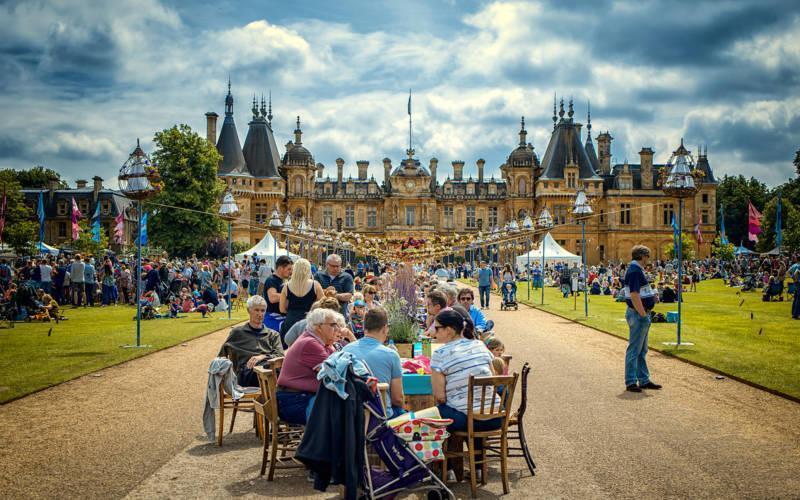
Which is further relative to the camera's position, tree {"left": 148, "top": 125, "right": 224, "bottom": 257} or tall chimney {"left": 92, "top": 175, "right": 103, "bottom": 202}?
tall chimney {"left": 92, "top": 175, "right": 103, "bottom": 202}

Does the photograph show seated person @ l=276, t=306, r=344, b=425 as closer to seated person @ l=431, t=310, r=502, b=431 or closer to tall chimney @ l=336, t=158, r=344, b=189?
Answer: seated person @ l=431, t=310, r=502, b=431

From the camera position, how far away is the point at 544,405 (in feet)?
25.5

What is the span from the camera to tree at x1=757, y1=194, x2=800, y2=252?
4525cm

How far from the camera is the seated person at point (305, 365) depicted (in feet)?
17.4

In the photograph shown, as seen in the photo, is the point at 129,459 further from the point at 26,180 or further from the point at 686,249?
the point at 26,180

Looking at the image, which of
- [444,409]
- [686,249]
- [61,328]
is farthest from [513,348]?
[686,249]

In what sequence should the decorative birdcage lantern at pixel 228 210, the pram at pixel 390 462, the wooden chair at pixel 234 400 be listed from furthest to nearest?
the decorative birdcage lantern at pixel 228 210 < the wooden chair at pixel 234 400 < the pram at pixel 390 462

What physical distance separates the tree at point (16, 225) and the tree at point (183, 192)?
708 centimetres

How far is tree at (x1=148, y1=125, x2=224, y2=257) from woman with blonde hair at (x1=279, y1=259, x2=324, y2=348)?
33.9 m

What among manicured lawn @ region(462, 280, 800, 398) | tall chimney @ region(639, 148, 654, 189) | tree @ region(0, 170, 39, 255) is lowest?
manicured lawn @ region(462, 280, 800, 398)

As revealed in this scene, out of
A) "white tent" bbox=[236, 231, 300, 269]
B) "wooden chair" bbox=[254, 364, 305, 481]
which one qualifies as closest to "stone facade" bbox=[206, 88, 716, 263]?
"white tent" bbox=[236, 231, 300, 269]

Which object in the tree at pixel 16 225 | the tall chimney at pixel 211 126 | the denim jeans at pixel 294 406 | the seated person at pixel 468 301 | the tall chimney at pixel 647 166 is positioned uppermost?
the tall chimney at pixel 211 126

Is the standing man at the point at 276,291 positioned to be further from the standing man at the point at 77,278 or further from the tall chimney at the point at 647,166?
the tall chimney at the point at 647,166

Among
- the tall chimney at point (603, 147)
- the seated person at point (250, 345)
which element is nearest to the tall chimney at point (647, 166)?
the tall chimney at point (603, 147)
